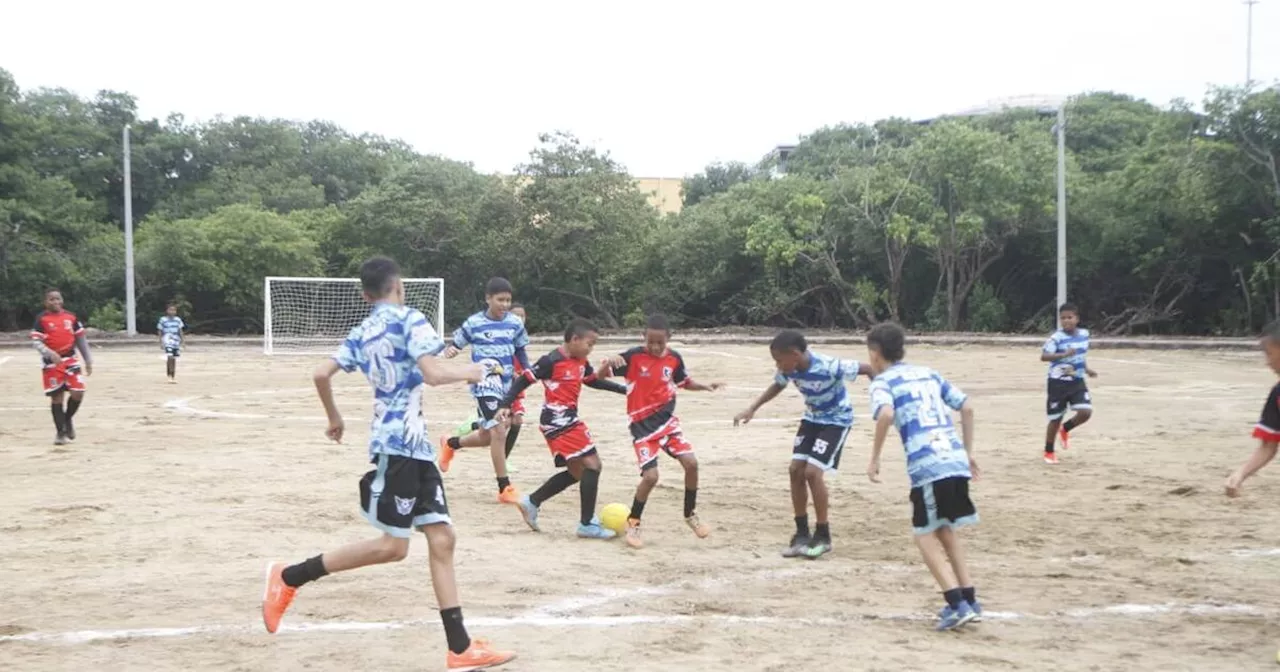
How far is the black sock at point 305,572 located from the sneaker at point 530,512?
316 centimetres

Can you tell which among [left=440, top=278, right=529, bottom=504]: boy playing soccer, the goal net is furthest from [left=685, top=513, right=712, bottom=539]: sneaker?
the goal net

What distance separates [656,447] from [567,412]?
0.78 meters

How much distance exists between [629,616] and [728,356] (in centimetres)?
2327

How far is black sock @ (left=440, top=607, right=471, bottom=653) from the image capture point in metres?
5.44

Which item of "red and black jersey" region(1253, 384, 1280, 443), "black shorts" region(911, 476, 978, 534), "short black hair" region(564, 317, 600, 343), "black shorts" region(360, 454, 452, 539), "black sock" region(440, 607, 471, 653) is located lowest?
"black sock" region(440, 607, 471, 653)

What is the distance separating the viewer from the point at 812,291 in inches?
1586

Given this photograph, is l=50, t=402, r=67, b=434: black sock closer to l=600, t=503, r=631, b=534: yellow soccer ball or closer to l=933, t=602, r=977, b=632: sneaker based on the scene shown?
l=600, t=503, r=631, b=534: yellow soccer ball

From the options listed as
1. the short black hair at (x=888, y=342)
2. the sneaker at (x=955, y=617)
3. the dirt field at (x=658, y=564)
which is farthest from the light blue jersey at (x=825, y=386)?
the sneaker at (x=955, y=617)

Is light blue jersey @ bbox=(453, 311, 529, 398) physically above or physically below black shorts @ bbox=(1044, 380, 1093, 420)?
above

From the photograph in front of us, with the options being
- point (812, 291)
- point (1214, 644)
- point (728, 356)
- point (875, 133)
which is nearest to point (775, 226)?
point (812, 291)

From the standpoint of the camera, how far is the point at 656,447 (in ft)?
28.5

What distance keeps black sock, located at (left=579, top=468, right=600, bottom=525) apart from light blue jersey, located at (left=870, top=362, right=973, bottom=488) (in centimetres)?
278

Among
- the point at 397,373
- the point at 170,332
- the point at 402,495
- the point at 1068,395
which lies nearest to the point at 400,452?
the point at 402,495

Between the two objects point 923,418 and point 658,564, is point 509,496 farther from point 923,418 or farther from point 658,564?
point 923,418
